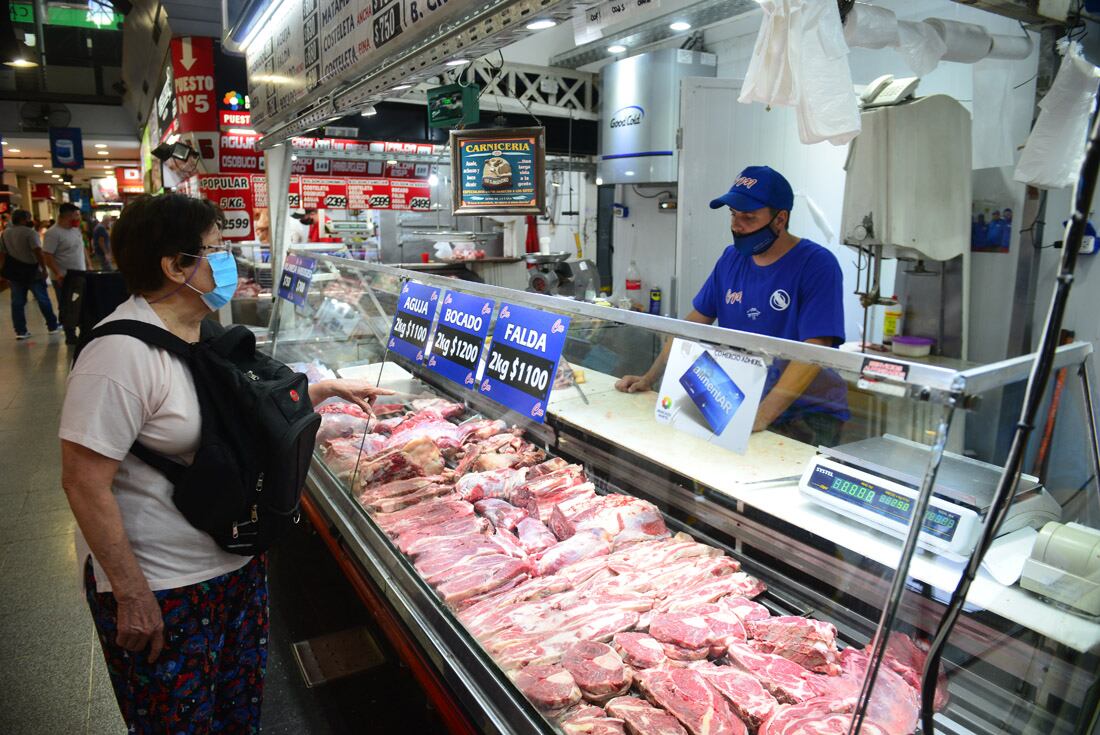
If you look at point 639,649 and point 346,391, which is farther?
point 346,391

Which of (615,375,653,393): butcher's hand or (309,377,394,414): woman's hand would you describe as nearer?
(309,377,394,414): woman's hand

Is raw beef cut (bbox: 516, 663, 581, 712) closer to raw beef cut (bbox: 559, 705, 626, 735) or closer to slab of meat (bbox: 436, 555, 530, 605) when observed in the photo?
raw beef cut (bbox: 559, 705, 626, 735)

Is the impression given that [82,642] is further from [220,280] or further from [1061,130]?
[1061,130]

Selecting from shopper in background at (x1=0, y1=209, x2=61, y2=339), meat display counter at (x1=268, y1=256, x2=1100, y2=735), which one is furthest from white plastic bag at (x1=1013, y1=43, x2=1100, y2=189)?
shopper in background at (x1=0, y1=209, x2=61, y2=339)

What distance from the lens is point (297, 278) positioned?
5.13 m

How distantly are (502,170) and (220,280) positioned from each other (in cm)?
370

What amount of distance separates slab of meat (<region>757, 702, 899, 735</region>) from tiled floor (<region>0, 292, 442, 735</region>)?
5.67 feet

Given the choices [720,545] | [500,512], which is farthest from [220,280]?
[720,545]

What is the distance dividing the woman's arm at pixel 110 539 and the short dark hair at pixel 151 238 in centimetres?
51

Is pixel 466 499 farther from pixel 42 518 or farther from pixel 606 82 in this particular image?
pixel 606 82

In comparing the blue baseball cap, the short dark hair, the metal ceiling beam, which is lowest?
the short dark hair

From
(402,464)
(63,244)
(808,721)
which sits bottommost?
(808,721)

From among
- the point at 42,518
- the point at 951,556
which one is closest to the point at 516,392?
the point at 951,556

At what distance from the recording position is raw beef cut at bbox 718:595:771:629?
2074 millimetres
